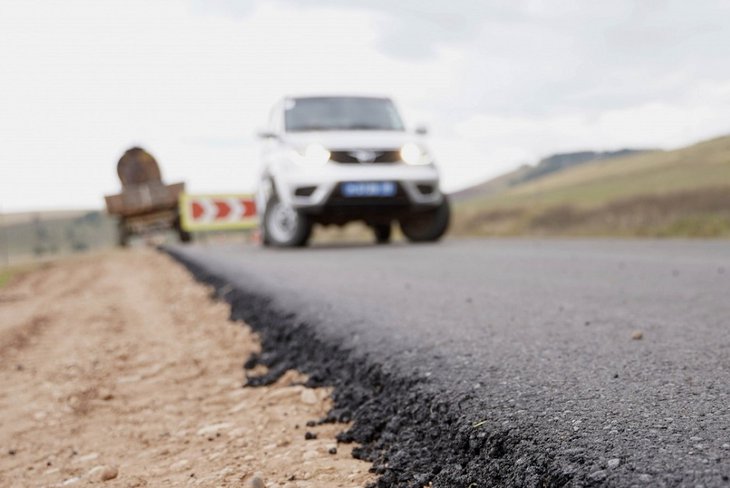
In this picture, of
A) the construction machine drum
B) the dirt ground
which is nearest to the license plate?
the dirt ground

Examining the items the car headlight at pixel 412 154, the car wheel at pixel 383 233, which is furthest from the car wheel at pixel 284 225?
the car wheel at pixel 383 233

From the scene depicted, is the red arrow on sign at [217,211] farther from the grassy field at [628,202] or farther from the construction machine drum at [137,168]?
the construction machine drum at [137,168]

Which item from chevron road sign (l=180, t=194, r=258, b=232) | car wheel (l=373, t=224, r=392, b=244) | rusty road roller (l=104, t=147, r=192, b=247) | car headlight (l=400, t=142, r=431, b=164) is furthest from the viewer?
rusty road roller (l=104, t=147, r=192, b=247)

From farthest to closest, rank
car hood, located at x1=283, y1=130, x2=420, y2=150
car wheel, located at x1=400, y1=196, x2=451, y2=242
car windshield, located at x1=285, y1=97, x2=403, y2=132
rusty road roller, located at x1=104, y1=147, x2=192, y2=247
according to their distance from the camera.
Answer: rusty road roller, located at x1=104, y1=147, x2=192, y2=247 → car wheel, located at x1=400, y1=196, x2=451, y2=242 → car windshield, located at x1=285, y1=97, x2=403, y2=132 → car hood, located at x1=283, y1=130, x2=420, y2=150

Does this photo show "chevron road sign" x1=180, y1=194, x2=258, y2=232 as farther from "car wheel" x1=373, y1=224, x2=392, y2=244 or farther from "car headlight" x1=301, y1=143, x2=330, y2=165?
"car headlight" x1=301, y1=143, x2=330, y2=165

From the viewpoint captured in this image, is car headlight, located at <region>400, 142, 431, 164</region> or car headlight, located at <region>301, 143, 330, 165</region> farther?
car headlight, located at <region>400, 142, 431, 164</region>

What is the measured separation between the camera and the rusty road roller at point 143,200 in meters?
19.5

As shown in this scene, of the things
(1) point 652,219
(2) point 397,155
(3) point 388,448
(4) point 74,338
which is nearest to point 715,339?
(3) point 388,448

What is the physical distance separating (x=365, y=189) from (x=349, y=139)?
0.71m

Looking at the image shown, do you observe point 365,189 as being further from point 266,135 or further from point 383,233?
point 383,233

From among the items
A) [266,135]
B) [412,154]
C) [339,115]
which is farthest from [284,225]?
[412,154]

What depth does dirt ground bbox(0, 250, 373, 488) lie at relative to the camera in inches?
81.1

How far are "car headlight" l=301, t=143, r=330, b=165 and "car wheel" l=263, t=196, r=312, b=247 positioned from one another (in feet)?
2.37

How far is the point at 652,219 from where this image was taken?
13633mm
